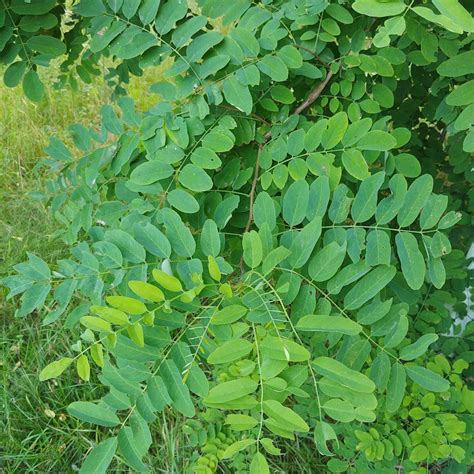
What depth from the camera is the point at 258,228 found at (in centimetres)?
107

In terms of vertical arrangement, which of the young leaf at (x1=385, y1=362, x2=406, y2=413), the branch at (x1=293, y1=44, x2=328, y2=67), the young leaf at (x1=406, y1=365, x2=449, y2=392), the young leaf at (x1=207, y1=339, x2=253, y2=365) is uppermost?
the branch at (x1=293, y1=44, x2=328, y2=67)

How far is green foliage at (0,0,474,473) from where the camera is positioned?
0.83 metres

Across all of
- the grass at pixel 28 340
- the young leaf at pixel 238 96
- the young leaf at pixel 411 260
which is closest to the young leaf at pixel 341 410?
the young leaf at pixel 411 260

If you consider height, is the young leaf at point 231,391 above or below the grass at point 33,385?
above


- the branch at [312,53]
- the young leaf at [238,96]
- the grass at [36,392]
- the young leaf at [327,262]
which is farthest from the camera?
the grass at [36,392]

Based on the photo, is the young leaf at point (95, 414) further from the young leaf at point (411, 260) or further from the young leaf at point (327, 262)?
the young leaf at point (411, 260)

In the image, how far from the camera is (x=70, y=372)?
211 centimetres

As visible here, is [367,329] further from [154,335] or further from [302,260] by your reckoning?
[154,335]

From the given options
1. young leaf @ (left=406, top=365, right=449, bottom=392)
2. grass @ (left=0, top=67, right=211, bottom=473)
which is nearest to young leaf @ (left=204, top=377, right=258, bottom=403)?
young leaf @ (left=406, top=365, right=449, bottom=392)

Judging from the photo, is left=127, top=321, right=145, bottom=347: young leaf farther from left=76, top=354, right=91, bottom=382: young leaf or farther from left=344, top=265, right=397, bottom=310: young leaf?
left=344, top=265, right=397, bottom=310: young leaf

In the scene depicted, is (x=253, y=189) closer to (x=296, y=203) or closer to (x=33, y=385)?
(x=296, y=203)

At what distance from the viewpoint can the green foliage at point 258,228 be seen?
831 mm

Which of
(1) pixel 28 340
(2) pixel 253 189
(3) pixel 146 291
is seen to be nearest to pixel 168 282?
(3) pixel 146 291

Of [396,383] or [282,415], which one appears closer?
[282,415]
